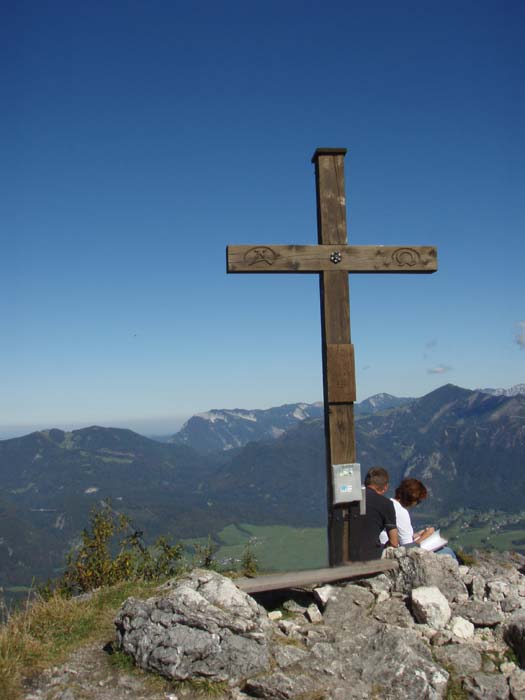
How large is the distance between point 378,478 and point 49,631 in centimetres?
493

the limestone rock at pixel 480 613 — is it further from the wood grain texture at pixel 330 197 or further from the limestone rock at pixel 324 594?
the wood grain texture at pixel 330 197

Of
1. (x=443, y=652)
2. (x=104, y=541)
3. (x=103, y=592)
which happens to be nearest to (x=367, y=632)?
(x=443, y=652)

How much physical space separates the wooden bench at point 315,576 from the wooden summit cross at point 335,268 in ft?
1.33

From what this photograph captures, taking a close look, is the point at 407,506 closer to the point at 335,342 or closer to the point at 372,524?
the point at 372,524

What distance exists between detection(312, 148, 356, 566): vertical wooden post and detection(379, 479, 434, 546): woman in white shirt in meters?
1.06

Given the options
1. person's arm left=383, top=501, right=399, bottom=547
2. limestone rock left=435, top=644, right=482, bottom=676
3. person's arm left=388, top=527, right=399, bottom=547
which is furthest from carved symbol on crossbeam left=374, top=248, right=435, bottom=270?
limestone rock left=435, top=644, right=482, bottom=676

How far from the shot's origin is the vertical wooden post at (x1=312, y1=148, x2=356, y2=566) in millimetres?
8297

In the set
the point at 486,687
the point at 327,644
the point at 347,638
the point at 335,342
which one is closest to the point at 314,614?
the point at 347,638

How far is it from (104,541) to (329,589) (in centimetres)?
605

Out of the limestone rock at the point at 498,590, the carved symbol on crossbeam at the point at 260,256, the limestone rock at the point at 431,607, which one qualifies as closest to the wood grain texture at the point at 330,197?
the carved symbol on crossbeam at the point at 260,256

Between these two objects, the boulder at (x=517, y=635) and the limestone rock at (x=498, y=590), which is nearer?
the boulder at (x=517, y=635)

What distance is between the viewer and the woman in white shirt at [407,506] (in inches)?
357

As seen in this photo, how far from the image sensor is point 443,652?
6227mm

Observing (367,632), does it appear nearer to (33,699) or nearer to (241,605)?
(241,605)
